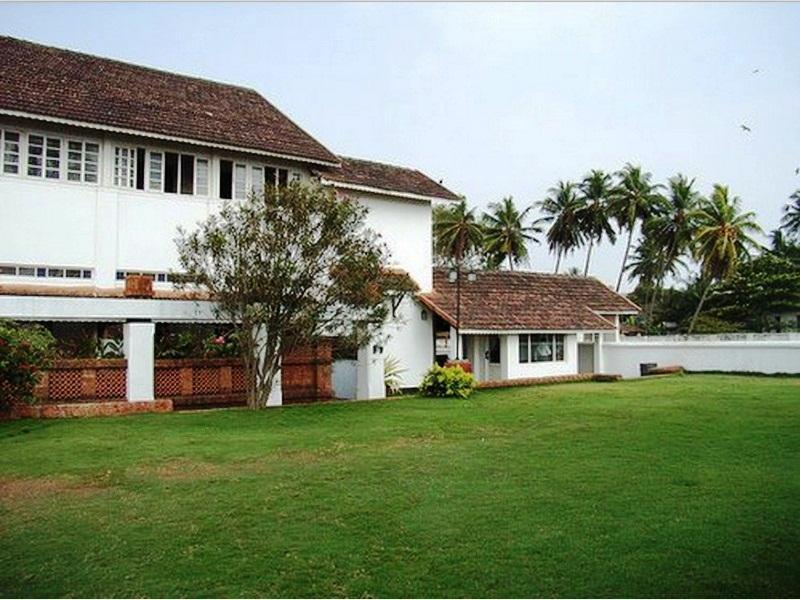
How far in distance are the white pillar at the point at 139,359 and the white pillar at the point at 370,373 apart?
19.6 ft

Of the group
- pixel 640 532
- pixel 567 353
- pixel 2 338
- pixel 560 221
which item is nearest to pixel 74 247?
pixel 2 338

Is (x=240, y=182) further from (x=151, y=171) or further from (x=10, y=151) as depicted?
(x=10, y=151)

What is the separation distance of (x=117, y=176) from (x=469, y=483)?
1347 cm

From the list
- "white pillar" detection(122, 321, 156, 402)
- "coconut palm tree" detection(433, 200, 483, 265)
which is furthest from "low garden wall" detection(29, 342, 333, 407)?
"coconut palm tree" detection(433, 200, 483, 265)

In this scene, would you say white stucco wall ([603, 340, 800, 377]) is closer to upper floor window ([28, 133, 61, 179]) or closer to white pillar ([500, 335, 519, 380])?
white pillar ([500, 335, 519, 380])

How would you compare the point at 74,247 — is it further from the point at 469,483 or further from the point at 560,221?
the point at 560,221

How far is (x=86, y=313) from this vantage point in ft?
51.1

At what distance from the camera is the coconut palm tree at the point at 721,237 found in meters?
41.6

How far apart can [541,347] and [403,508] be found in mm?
19316

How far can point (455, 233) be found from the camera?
143ft

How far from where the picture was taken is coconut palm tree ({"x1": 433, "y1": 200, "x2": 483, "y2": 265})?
43.7 meters


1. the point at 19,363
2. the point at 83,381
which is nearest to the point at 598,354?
the point at 83,381

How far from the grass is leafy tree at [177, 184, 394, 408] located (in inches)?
125

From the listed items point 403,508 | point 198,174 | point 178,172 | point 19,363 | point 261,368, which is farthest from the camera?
point 198,174
